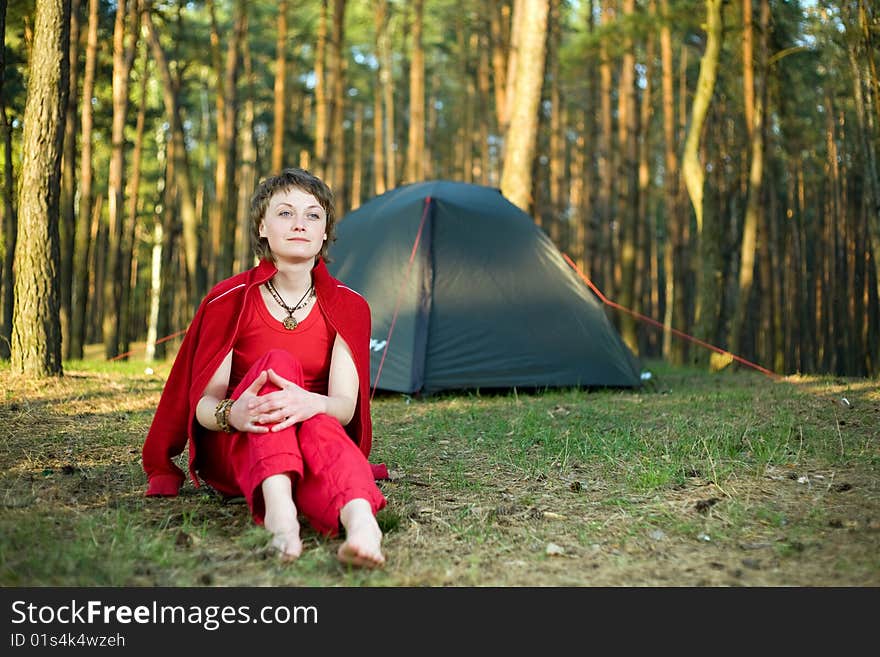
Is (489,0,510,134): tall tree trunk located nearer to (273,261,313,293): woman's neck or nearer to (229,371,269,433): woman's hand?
(273,261,313,293): woman's neck

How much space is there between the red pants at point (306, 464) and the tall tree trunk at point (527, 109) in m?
6.69

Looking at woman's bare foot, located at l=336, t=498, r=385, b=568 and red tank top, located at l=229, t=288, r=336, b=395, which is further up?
red tank top, located at l=229, t=288, r=336, b=395

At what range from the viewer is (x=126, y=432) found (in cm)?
488

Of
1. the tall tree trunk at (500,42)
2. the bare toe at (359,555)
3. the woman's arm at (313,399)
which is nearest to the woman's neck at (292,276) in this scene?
the woman's arm at (313,399)

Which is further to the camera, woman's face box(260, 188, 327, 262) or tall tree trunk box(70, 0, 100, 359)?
tall tree trunk box(70, 0, 100, 359)

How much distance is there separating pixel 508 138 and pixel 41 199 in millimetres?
5446

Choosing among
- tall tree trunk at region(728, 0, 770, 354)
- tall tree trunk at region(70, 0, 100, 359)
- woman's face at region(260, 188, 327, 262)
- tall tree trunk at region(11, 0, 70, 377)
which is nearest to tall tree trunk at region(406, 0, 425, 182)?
tall tree trunk at region(70, 0, 100, 359)

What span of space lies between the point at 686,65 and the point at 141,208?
1585cm

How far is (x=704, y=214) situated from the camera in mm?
10578

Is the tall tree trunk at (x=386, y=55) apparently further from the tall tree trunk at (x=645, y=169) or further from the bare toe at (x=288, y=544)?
the bare toe at (x=288, y=544)

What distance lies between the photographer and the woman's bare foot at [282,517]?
2.61 meters

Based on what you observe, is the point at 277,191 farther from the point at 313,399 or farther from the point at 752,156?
the point at 752,156

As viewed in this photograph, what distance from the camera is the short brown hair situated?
122 inches
